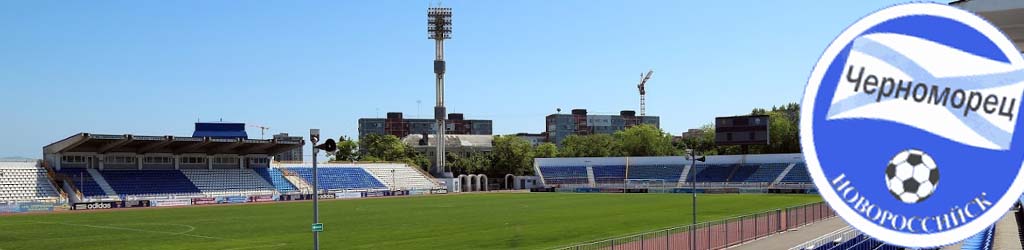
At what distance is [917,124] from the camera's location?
362 centimetres

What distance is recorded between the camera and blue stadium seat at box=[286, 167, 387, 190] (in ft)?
297

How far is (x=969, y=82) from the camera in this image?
3586 millimetres

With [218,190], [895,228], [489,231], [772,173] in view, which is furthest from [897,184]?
[772,173]

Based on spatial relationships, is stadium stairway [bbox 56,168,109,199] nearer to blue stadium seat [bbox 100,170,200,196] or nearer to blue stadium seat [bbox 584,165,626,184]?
blue stadium seat [bbox 100,170,200,196]

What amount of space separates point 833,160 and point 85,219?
2193 inches

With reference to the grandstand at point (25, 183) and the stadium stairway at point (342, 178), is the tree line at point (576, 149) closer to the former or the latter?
the stadium stairway at point (342, 178)

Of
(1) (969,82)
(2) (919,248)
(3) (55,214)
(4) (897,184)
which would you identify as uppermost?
(1) (969,82)

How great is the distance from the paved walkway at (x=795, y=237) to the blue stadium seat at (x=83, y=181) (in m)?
56.9

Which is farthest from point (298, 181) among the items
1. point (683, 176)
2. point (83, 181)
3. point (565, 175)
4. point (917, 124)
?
point (917, 124)

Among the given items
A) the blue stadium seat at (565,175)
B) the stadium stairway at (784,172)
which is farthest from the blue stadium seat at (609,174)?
the stadium stairway at (784,172)

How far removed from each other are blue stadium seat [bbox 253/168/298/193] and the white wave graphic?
8457cm

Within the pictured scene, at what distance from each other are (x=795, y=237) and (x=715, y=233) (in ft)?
15.4

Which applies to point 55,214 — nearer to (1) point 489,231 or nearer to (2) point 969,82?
(1) point 489,231

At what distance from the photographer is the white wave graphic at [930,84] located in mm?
3564
